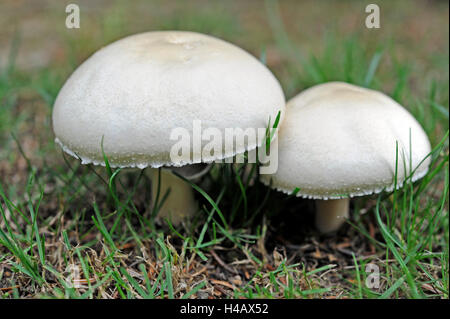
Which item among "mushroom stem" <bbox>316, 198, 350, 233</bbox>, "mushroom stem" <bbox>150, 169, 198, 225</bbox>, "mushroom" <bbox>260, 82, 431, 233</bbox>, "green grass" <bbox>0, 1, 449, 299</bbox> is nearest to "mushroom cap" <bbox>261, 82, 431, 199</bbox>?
"mushroom" <bbox>260, 82, 431, 233</bbox>

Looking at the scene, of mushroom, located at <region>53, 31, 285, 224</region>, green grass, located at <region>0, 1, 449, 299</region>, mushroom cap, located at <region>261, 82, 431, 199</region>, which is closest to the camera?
mushroom, located at <region>53, 31, 285, 224</region>

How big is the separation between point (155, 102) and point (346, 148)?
0.98 metres

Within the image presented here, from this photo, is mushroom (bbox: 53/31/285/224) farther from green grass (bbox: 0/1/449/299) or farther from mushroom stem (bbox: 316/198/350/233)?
mushroom stem (bbox: 316/198/350/233)

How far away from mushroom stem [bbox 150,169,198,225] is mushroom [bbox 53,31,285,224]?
63cm

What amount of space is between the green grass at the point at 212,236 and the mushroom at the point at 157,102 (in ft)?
0.82

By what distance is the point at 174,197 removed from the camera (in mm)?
2592

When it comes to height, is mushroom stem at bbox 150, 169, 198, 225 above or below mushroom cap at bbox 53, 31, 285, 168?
below

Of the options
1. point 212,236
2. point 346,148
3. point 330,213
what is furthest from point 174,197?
point 346,148

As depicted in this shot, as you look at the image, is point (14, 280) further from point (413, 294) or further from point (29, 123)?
point (29, 123)

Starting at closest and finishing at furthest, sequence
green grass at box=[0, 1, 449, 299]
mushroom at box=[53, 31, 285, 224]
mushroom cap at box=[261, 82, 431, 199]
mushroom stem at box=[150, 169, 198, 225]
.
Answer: mushroom at box=[53, 31, 285, 224], green grass at box=[0, 1, 449, 299], mushroom cap at box=[261, 82, 431, 199], mushroom stem at box=[150, 169, 198, 225]

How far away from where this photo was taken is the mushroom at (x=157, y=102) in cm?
187

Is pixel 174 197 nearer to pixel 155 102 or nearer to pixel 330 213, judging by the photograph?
pixel 155 102

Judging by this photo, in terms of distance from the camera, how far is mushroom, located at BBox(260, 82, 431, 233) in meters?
2.10
